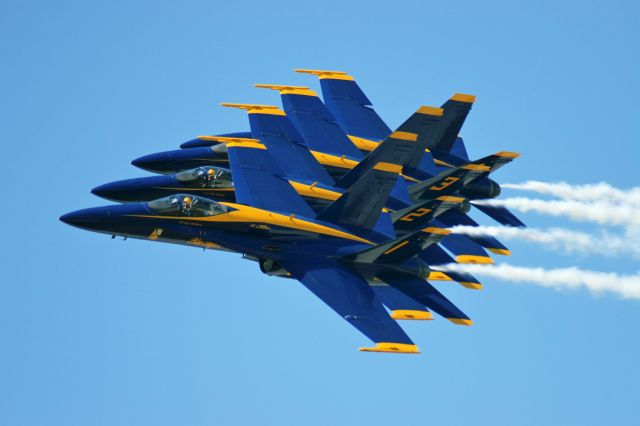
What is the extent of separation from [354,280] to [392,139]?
305 inches

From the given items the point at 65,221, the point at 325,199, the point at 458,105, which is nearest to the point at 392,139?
the point at 325,199

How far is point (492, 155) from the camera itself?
71125 millimetres

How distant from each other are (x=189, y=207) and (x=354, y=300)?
8356 mm

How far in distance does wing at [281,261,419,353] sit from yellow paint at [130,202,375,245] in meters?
1.53

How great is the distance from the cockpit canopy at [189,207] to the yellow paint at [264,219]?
0.18 metres

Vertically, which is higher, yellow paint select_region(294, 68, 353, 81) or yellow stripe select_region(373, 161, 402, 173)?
yellow paint select_region(294, 68, 353, 81)

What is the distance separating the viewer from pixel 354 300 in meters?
61.6

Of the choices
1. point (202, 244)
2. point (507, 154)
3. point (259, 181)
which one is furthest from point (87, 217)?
point (507, 154)

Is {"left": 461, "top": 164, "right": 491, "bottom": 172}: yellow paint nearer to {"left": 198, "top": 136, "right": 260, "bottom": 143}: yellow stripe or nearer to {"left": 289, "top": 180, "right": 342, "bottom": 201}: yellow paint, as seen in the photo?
{"left": 289, "top": 180, "right": 342, "bottom": 201}: yellow paint

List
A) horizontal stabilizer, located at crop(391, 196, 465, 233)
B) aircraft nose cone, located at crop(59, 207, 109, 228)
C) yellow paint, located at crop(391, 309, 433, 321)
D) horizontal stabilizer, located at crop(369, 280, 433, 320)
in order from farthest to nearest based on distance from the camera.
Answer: horizontal stabilizer, located at crop(391, 196, 465, 233) → aircraft nose cone, located at crop(59, 207, 109, 228) → horizontal stabilizer, located at crop(369, 280, 433, 320) → yellow paint, located at crop(391, 309, 433, 321)

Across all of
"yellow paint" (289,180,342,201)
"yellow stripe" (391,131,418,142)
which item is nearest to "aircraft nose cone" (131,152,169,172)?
"yellow paint" (289,180,342,201)

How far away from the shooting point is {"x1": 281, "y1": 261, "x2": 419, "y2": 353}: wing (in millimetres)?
59562

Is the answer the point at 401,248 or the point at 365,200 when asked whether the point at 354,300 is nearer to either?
the point at 401,248

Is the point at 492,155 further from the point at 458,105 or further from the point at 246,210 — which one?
the point at 246,210
